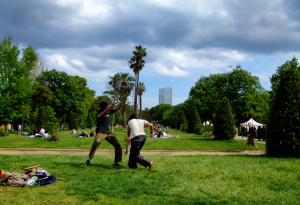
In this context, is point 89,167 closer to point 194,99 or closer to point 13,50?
point 13,50

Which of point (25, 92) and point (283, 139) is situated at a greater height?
point (25, 92)

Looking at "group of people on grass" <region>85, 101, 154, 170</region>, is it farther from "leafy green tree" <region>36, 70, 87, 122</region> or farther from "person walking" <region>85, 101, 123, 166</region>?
"leafy green tree" <region>36, 70, 87, 122</region>

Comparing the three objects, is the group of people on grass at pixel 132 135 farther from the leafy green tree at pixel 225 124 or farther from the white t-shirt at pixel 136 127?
the leafy green tree at pixel 225 124

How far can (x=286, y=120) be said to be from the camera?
32.6ft

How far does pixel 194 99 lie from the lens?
176 ft

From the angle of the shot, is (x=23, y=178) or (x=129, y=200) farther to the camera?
(x=23, y=178)

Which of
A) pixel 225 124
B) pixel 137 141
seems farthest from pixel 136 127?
pixel 225 124

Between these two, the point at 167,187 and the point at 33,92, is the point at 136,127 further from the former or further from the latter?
the point at 33,92

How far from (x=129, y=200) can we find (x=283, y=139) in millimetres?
7897

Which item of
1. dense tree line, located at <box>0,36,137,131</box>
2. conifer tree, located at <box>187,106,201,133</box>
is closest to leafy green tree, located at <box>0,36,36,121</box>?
dense tree line, located at <box>0,36,137,131</box>

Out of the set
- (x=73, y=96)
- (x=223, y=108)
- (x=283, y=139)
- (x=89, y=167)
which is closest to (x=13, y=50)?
(x=73, y=96)

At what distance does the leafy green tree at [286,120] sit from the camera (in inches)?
382

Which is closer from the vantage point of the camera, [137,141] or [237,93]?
[137,141]

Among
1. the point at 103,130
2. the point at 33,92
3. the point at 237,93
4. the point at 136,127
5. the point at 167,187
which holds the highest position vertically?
the point at 237,93
